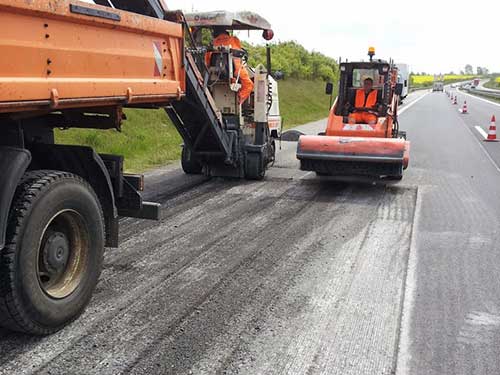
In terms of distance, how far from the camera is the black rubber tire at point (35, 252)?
3.15m

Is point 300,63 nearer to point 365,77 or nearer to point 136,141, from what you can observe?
point 136,141

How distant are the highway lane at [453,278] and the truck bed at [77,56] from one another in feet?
9.10

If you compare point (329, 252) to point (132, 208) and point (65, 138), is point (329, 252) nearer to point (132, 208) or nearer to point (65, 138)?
point (132, 208)

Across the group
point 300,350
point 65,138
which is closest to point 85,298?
point 300,350

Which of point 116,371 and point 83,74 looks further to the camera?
point 83,74

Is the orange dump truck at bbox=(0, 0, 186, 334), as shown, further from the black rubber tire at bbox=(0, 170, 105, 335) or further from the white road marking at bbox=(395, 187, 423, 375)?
the white road marking at bbox=(395, 187, 423, 375)

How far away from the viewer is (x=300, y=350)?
343 cm

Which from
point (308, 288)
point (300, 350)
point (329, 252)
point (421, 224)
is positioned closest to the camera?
point (300, 350)

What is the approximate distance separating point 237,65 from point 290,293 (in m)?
5.46

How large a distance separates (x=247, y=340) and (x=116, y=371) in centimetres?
90

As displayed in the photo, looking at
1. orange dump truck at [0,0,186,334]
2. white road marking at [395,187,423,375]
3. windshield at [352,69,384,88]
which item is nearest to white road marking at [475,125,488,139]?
windshield at [352,69,384,88]

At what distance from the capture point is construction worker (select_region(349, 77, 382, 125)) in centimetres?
1003

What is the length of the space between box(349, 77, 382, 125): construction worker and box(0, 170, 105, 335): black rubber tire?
7.23m

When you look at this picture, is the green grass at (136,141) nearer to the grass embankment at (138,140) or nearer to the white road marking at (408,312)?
the grass embankment at (138,140)
